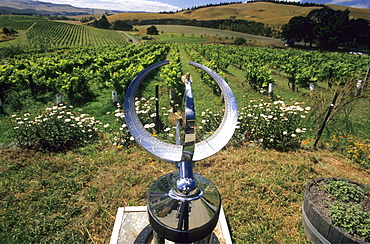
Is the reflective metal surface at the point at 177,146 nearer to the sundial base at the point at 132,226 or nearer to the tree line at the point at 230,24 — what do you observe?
the sundial base at the point at 132,226

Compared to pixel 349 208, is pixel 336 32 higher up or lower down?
higher up

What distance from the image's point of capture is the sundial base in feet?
11.4

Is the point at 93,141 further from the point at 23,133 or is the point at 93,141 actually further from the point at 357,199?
the point at 357,199

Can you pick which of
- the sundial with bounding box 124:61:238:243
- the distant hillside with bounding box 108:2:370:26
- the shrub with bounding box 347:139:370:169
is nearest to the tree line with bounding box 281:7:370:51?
the distant hillside with bounding box 108:2:370:26

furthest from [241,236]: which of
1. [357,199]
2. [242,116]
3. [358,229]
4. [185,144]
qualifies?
[242,116]

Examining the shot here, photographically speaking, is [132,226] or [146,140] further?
[132,226]

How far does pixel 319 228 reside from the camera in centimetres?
327

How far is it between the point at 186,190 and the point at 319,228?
224 centimetres

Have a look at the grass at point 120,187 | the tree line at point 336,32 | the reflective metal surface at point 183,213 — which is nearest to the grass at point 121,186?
the grass at point 120,187

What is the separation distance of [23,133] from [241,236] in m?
6.35

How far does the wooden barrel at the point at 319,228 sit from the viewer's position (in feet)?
9.67

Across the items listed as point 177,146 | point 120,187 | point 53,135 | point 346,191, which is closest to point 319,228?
point 346,191

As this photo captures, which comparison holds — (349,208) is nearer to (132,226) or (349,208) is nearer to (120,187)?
(132,226)

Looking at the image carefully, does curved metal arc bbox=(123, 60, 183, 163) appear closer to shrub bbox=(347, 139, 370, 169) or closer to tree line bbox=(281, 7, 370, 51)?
shrub bbox=(347, 139, 370, 169)
